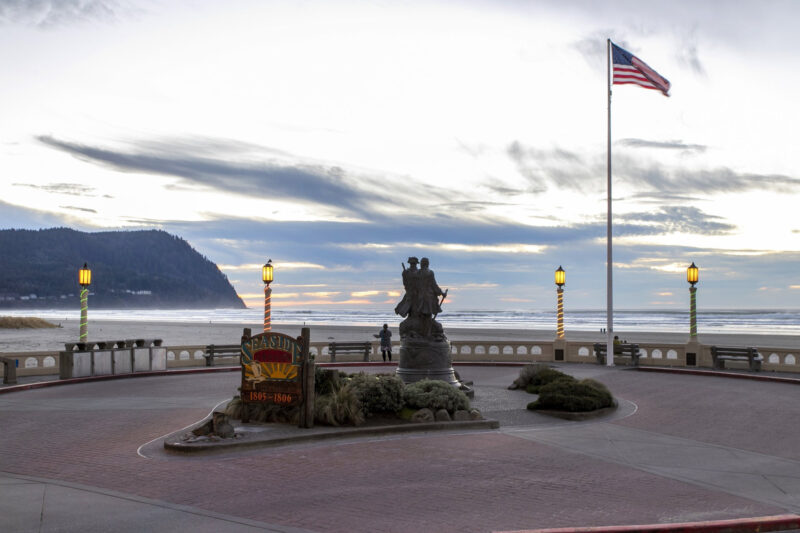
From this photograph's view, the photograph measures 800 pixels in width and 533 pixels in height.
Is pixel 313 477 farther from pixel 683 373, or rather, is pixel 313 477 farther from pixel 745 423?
pixel 683 373

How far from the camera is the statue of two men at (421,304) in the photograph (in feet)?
60.2

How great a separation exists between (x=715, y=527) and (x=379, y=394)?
7629 mm

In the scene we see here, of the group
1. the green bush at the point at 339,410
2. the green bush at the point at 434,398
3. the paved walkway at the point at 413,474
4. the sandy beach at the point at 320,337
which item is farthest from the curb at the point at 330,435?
the sandy beach at the point at 320,337

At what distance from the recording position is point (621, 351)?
28.1m

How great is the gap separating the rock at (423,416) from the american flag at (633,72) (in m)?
18.1

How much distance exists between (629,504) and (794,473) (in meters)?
3.31

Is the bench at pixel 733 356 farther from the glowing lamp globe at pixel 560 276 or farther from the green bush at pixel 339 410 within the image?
the green bush at pixel 339 410

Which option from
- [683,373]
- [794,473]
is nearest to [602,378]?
[683,373]

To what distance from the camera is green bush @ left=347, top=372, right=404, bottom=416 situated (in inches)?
543

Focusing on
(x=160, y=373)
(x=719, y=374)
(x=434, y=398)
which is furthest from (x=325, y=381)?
(x=719, y=374)

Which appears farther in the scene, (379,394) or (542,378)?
(542,378)

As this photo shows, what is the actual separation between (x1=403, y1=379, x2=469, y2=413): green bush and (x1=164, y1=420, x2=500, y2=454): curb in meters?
0.68

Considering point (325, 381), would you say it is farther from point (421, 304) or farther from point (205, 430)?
point (421, 304)

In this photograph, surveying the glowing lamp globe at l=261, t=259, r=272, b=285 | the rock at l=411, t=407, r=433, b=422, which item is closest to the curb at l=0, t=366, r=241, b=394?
the glowing lamp globe at l=261, t=259, r=272, b=285
